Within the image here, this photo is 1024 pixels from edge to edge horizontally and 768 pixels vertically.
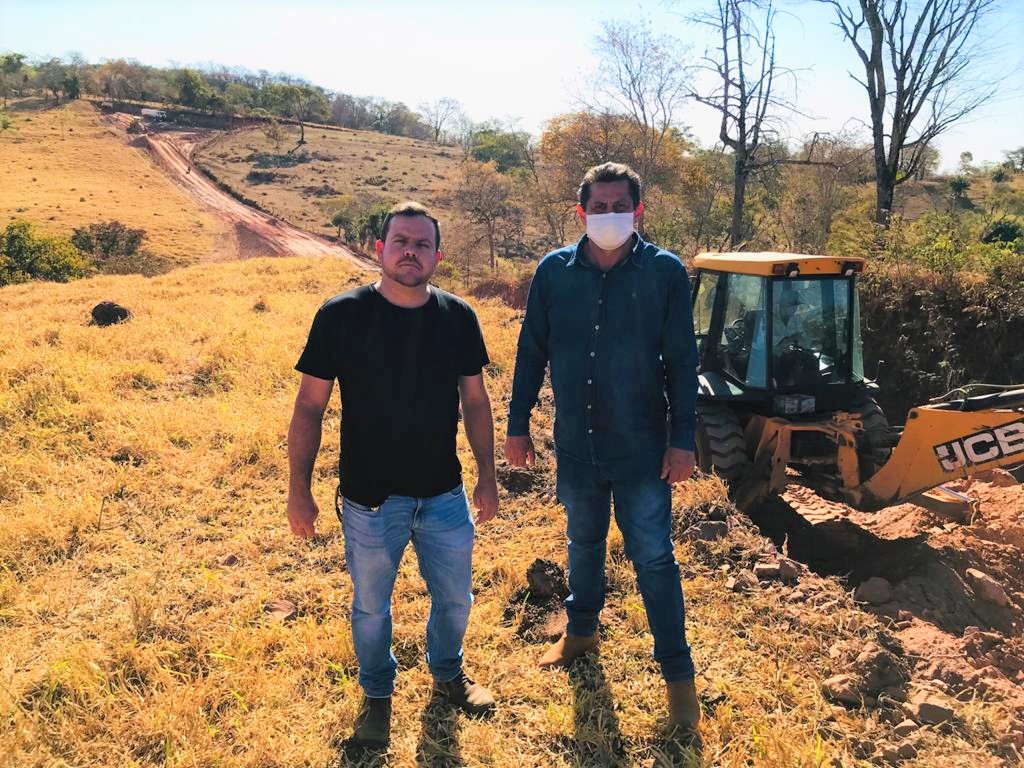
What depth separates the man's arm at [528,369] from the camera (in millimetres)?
2582

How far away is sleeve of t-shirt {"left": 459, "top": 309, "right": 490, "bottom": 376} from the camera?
2.41m

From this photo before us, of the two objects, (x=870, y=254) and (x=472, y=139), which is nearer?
(x=870, y=254)

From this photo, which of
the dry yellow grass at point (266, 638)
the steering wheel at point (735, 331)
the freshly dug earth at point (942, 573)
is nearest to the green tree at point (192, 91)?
the dry yellow grass at point (266, 638)

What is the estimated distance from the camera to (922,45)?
1302cm

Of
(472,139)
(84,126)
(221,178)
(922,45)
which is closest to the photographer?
(922,45)

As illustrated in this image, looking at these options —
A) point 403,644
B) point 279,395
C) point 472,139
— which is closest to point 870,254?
point 279,395

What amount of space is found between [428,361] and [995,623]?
390cm

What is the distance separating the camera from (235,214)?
4250cm

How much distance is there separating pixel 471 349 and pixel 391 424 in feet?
1.41

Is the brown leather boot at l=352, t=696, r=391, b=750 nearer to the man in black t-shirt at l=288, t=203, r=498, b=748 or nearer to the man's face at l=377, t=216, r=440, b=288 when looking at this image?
the man in black t-shirt at l=288, t=203, r=498, b=748

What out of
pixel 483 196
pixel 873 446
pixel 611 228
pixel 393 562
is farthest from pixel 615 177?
pixel 483 196

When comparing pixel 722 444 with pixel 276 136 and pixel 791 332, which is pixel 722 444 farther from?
pixel 276 136

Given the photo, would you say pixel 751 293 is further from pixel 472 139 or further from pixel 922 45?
pixel 472 139

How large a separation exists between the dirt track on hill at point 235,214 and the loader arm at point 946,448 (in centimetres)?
2654
